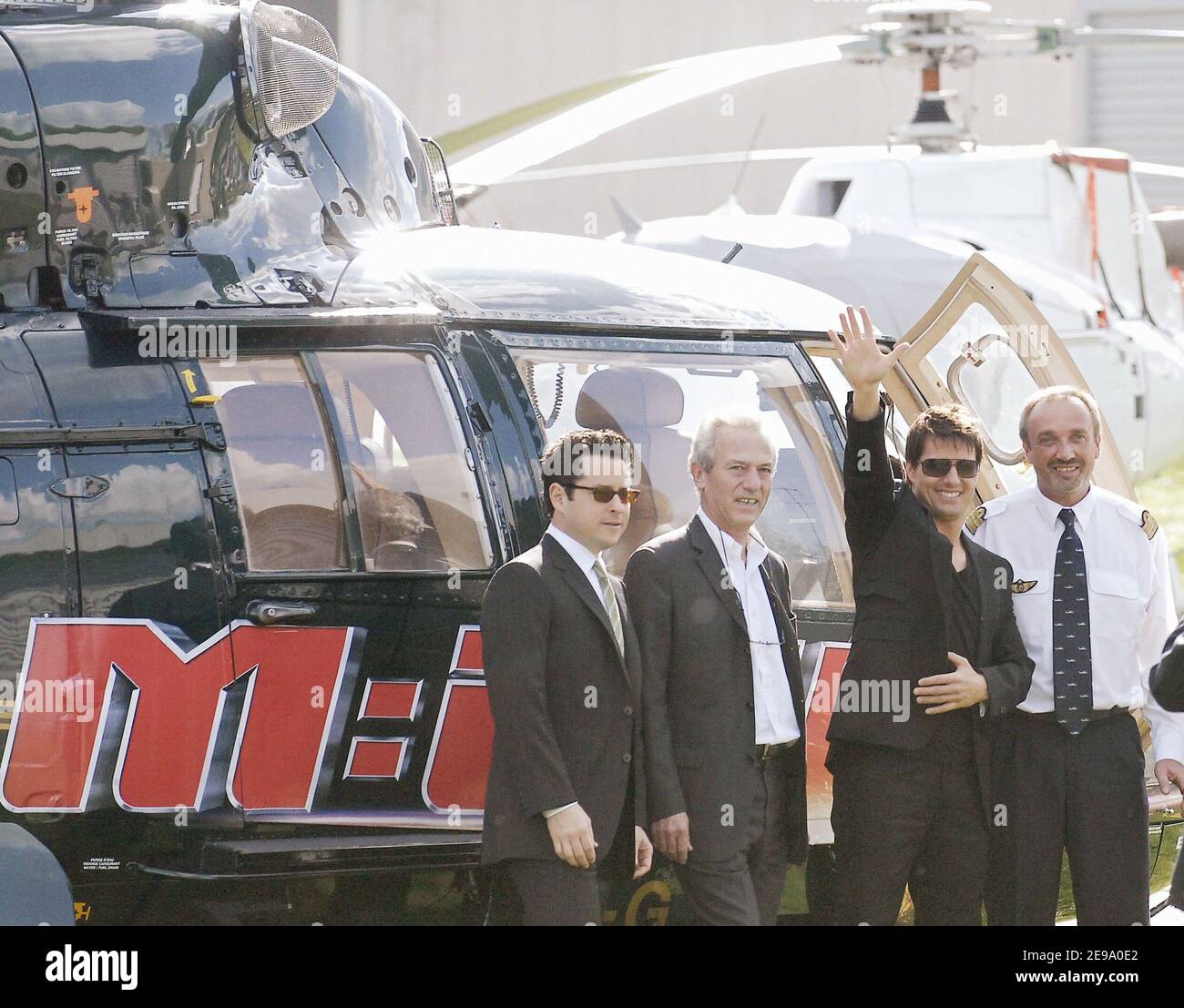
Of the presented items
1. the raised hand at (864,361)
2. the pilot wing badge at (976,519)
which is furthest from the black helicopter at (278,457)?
the raised hand at (864,361)

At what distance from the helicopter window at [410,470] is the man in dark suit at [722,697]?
693mm

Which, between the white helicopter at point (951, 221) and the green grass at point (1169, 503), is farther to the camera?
the green grass at point (1169, 503)

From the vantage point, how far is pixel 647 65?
76.5 ft

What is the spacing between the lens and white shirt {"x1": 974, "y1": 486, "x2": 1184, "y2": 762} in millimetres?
4578

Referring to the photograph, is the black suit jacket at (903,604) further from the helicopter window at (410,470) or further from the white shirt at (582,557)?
the helicopter window at (410,470)

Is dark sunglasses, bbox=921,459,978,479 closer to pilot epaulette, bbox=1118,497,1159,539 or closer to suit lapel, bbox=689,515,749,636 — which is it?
pilot epaulette, bbox=1118,497,1159,539

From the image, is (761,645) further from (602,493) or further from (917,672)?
(602,493)

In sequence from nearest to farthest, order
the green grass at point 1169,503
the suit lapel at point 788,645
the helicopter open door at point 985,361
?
the suit lapel at point 788,645 → the helicopter open door at point 985,361 → the green grass at point 1169,503

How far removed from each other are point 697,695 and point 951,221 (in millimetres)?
9490

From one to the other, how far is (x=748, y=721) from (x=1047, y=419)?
115 cm

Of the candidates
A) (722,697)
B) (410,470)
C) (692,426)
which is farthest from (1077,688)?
(410,470)

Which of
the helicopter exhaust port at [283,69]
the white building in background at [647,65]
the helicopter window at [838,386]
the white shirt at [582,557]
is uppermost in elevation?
the white building in background at [647,65]

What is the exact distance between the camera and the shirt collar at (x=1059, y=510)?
4.68 meters
